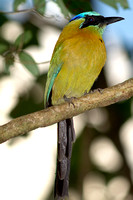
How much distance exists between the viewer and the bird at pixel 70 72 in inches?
110

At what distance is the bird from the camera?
9.18ft

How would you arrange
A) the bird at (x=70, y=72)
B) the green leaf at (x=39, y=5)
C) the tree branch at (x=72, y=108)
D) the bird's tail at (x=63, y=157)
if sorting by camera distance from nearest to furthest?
the tree branch at (x=72, y=108) → the green leaf at (x=39, y=5) → the bird's tail at (x=63, y=157) → the bird at (x=70, y=72)

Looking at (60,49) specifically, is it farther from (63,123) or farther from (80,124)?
(80,124)

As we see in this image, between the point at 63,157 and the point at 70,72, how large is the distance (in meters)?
0.71

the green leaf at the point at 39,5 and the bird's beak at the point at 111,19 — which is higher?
the bird's beak at the point at 111,19

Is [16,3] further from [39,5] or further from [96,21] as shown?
[96,21]

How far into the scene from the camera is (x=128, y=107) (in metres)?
3.90

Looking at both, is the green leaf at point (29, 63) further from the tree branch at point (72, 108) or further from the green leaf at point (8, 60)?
the tree branch at point (72, 108)

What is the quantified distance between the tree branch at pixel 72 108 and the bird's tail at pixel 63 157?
49 cm

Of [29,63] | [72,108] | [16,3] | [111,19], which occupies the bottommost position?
[72,108]

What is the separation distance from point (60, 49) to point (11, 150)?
151cm

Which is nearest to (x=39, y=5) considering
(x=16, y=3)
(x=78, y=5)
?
(x=16, y=3)

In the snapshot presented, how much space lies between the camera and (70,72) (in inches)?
112

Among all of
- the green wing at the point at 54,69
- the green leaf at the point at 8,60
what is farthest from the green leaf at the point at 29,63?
the green wing at the point at 54,69
